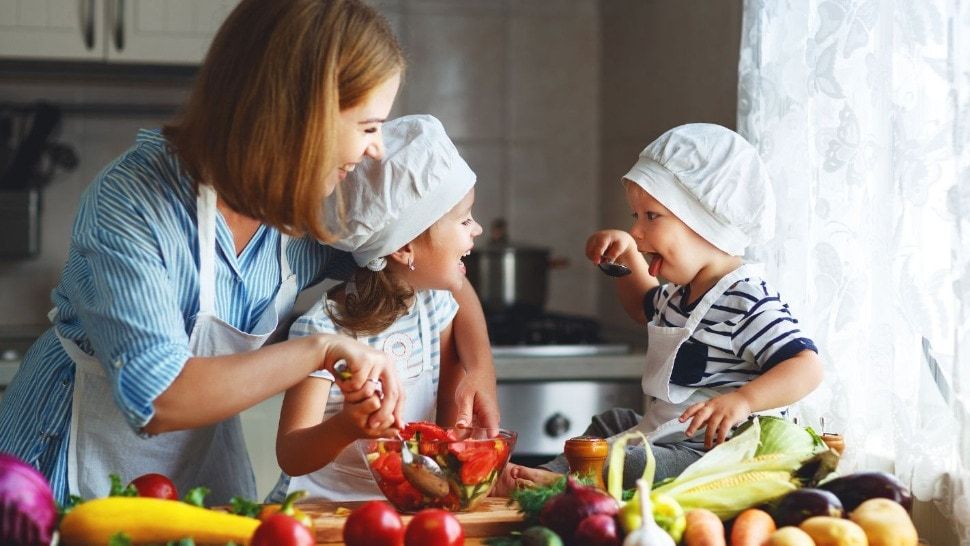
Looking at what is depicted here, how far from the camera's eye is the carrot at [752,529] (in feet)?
3.36

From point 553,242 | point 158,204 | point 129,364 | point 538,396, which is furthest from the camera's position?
point 553,242

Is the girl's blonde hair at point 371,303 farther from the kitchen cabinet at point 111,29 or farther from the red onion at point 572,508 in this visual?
the kitchen cabinet at point 111,29

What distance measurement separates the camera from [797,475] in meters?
1.13

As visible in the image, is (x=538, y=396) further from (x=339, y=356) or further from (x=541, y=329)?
(x=339, y=356)

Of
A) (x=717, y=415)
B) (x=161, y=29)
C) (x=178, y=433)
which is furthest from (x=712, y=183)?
(x=161, y=29)

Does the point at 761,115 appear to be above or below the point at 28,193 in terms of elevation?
above

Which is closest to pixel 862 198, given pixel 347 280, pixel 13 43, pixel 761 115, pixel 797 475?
pixel 761 115

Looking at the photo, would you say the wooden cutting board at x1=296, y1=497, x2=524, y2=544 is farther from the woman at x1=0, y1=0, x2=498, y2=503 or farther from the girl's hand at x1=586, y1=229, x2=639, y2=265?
the girl's hand at x1=586, y1=229, x2=639, y2=265

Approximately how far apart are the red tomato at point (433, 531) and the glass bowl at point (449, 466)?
0.49 feet

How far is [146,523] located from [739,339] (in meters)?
0.80

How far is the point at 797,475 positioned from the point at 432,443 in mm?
384

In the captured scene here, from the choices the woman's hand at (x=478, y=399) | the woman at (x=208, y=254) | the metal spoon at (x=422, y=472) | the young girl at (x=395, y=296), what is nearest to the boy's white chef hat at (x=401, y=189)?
the young girl at (x=395, y=296)

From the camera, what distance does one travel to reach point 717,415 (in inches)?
50.3

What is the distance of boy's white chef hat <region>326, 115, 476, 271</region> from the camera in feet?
4.61
